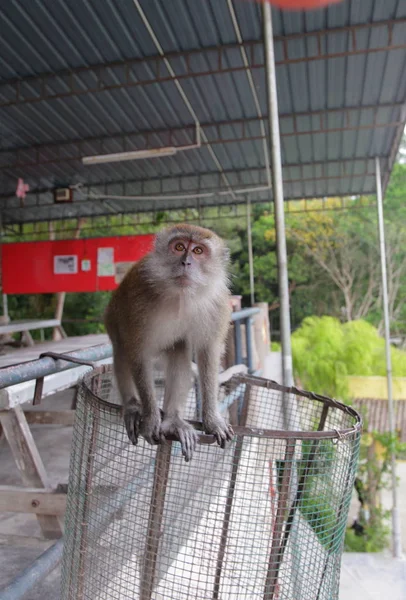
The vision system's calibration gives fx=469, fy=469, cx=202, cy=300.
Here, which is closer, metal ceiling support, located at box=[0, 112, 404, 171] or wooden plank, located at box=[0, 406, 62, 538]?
wooden plank, located at box=[0, 406, 62, 538]

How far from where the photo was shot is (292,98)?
23.9ft

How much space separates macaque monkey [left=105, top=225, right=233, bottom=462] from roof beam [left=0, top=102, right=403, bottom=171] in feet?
21.1

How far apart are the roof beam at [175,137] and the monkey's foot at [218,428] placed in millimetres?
6865

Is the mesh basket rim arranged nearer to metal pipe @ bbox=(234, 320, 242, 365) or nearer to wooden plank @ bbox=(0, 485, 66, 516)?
wooden plank @ bbox=(0, 485, 66, 516)

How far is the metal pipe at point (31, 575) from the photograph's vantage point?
4.09 feet

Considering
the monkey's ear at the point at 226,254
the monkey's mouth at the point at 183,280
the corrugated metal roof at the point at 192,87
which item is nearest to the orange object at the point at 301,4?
the corrugated metal roof at the point at 192,87

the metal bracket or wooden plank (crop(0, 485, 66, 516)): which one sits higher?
the metal bracket

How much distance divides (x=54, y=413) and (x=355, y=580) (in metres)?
4.01

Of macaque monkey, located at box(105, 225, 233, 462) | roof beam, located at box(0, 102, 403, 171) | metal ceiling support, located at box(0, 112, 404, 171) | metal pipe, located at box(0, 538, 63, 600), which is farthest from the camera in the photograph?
metal ceiling support, located at box(0, 112, 404, 171)

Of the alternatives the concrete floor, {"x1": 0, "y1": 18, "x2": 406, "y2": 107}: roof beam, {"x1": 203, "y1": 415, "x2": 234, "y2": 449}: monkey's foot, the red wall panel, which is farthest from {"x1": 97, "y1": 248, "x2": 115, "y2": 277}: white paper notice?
{"x1": 203, "y1": 415, "x2": 234, "y2": 449}: monkey's foot

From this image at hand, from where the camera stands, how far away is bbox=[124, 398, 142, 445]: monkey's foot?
1.77 metres

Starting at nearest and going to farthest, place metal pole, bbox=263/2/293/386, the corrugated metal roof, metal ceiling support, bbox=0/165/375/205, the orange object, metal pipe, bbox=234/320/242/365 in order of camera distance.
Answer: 1. metal pole, bbox=263/2/293/386
2. the orange object
3. metal pipe, bbox=234/320/242/365
4. the corrugated metal roof
5. metal ceiling support, bbox=0/165/375/205

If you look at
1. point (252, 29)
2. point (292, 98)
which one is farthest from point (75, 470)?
point (292, 98)

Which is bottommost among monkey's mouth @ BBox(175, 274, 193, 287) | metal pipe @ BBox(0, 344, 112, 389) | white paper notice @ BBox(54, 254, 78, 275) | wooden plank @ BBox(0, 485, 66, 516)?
wooden plank @ BBox(0, 485, 66, 516)
